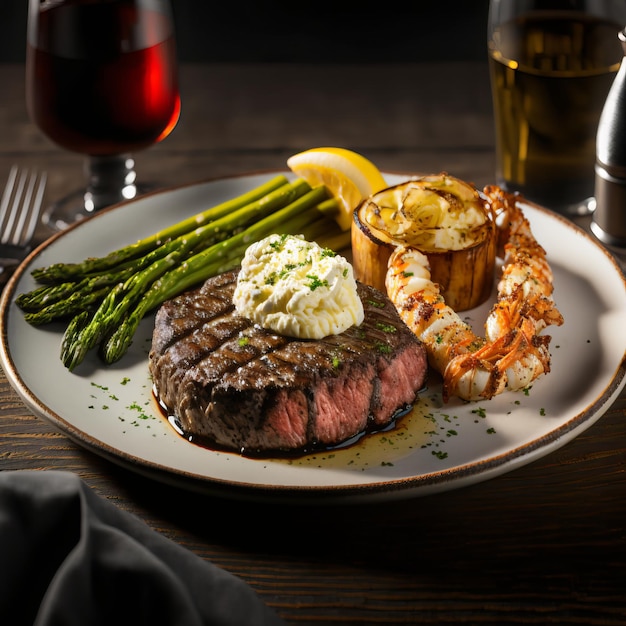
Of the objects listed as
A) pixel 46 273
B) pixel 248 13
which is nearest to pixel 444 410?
pixel 46 273

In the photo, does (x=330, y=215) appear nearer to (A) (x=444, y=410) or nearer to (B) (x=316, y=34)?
(A) (x=444, y=410)

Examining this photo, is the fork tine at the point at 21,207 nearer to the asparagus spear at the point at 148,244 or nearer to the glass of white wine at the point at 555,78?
the asparagus spear at the point at 148,244

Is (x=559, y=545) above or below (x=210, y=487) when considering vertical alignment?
below

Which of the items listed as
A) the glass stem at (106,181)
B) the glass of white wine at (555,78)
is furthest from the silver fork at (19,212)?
the glass of white wine at (555,78)

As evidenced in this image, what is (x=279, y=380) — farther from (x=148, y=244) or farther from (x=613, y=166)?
(x=613, y=166)

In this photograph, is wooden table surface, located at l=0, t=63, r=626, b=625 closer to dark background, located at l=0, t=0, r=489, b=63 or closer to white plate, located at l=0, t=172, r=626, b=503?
white plate, located at l=0, t=172, r=626, b=503
